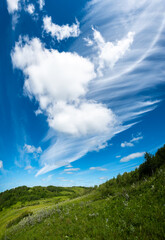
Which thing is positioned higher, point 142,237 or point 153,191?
point 153,191

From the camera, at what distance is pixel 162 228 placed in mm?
6223

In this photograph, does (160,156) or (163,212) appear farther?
(160,156)

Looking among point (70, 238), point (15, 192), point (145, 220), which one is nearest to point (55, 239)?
point (70, 238)

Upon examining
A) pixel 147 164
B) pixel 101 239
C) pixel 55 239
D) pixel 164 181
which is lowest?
pixel 55 239

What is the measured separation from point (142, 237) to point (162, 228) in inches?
41.9

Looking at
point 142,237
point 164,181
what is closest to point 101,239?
point 142,237

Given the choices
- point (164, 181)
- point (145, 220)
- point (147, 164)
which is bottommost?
point (145, 220)

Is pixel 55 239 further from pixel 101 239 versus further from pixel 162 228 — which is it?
pixel 162 228

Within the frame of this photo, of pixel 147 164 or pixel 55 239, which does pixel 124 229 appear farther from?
pixel 147 164

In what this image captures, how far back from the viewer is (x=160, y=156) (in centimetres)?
Result: 2292

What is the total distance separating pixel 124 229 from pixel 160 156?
1918 centimetres

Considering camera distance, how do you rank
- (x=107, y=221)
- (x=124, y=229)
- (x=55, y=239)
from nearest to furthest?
1. (x=124, y=229)
2. (x=107, y=221)
3. (x=55, y=239)

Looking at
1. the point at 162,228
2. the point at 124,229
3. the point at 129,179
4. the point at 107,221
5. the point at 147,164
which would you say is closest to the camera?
the point at 162,228

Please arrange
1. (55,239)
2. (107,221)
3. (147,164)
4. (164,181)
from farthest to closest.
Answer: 1. (147,164)
2. (164,181)
3. (55,239)
4. (107,221)
